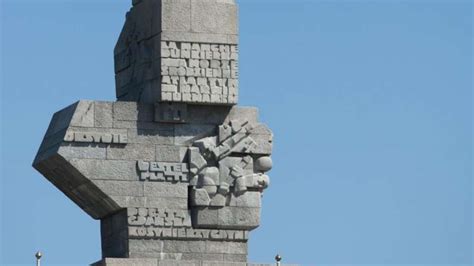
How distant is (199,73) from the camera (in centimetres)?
5350

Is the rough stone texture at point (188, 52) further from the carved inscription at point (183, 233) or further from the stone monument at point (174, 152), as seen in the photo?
the carved inscription at point (183, 233)

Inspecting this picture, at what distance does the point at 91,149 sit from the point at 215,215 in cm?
259

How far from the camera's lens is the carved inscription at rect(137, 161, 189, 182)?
5309 centimetres

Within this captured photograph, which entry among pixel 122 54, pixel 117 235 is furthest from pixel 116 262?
pixel 122 54

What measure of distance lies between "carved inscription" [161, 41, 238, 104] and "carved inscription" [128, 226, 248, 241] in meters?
2.35

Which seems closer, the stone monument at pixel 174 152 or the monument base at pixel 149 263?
the monument base at pixel 149 263

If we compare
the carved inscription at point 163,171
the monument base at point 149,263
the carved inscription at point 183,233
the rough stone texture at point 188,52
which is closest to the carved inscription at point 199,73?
the rough stone texture at point 188,52

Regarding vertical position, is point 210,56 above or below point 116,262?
above

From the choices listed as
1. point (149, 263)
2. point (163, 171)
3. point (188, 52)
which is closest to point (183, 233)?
point (149, 263)

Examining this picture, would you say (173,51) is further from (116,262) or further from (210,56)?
(116,262)

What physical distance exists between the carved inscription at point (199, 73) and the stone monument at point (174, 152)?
0.02 m

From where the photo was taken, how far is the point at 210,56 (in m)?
53.7

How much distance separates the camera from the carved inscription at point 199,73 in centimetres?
5334

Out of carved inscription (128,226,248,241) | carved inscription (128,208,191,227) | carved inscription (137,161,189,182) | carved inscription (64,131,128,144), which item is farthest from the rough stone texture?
carved inscription (128,226,248,241)
